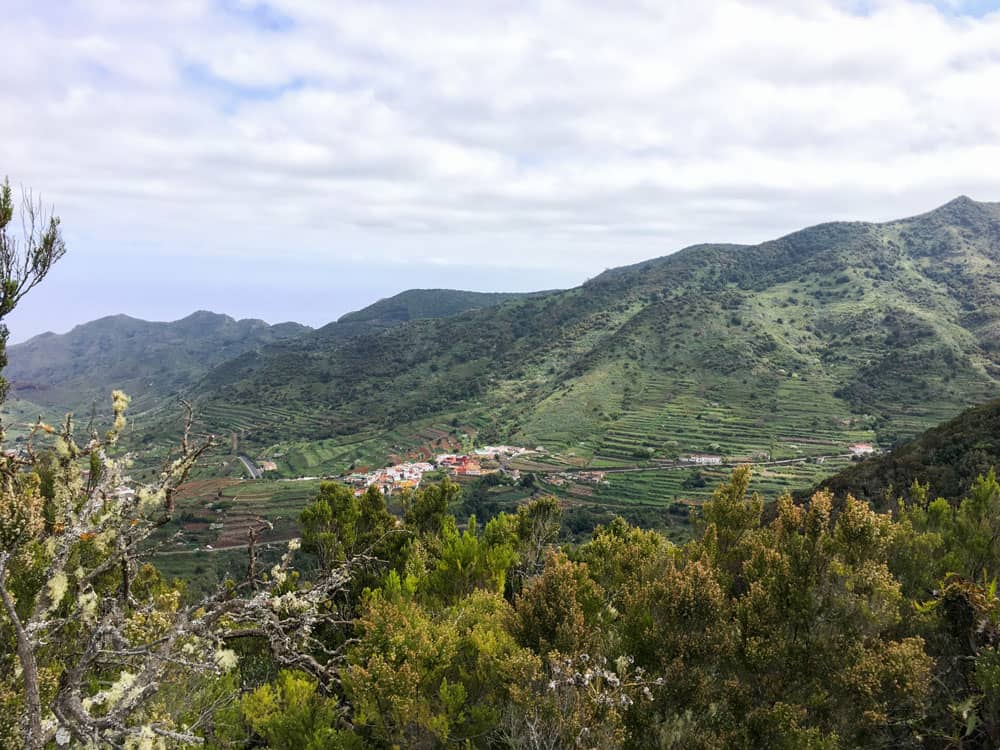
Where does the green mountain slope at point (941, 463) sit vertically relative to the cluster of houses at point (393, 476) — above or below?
above

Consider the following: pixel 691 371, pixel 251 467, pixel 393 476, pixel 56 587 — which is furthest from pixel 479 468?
pixel 56 587

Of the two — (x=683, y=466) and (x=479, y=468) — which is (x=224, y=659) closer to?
(x=683, y=466)

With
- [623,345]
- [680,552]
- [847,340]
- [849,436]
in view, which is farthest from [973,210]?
[680,552]

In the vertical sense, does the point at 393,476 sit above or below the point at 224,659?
below

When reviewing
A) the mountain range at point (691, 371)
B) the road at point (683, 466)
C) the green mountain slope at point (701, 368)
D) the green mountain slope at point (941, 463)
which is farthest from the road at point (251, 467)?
the green mountain slope at point (941, 463)

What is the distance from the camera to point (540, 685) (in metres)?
8.09

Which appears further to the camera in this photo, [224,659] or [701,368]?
[701,368]

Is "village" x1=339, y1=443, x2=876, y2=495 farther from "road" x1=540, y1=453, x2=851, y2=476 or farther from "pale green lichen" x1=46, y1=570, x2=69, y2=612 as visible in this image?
"pale green lichen" x1=46, y1=570, x2=69, y2=612

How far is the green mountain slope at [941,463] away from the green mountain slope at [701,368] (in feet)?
101

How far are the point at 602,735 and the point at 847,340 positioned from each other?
138 m

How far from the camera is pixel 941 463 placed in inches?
1355

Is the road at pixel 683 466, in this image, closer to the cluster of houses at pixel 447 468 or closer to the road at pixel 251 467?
the cluster of houses at pixel 447 468

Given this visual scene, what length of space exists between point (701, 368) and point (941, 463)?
275 feet

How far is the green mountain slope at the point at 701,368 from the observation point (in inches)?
3548
